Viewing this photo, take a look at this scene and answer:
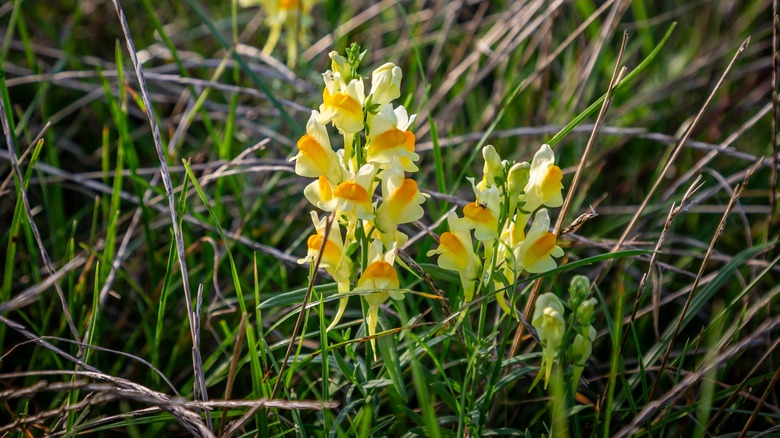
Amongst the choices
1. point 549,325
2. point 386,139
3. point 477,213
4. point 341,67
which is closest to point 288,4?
point 341,67

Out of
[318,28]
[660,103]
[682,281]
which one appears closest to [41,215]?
[318,28]

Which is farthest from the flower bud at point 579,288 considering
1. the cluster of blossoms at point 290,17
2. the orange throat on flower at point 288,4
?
the orange throat on flower at point 288,4

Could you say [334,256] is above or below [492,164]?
below

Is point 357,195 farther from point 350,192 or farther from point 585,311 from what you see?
point 585,311

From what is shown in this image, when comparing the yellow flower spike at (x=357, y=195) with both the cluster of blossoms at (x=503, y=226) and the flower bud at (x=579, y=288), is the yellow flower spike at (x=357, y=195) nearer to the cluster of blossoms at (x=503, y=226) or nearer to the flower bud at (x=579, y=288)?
the cluster of blossoms at (x=503, y=226)

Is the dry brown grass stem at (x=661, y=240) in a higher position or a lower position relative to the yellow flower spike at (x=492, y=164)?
lower
